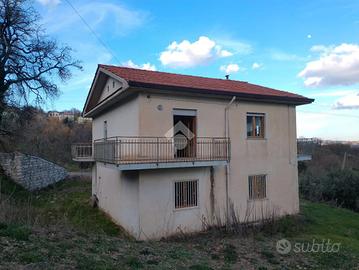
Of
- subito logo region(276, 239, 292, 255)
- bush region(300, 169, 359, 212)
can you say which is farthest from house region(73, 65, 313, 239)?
bush region(300, 169, 359, 212)

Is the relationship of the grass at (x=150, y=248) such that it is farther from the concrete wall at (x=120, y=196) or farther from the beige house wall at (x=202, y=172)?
the beige house wall at (x=202, y=172)

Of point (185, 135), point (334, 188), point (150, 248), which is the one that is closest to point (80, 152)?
point (185, 135)

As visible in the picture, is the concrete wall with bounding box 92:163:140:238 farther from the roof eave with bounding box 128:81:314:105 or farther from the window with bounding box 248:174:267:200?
the window with bounding box 248:174:267:200

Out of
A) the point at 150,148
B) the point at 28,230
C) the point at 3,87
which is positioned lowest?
the point at 28,230

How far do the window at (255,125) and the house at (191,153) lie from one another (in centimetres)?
5

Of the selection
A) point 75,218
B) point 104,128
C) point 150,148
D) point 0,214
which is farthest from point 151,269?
point 104,128

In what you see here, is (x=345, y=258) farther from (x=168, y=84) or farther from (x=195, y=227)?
(x=168, y=84)

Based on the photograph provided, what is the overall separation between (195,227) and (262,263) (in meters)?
4.72

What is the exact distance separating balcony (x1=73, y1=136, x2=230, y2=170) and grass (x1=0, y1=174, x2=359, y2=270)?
2.60 m

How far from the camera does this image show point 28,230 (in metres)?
7.64

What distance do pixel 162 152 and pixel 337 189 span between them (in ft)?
63.6

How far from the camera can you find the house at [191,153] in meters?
→ 12.0

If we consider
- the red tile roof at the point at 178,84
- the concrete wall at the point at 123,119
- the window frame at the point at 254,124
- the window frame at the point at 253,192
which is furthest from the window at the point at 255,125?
the concrete wall at the point at 123,119

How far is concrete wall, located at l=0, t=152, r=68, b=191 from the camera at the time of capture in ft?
80.5
